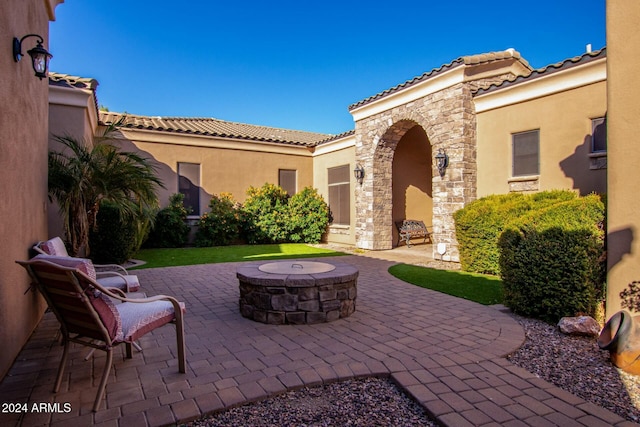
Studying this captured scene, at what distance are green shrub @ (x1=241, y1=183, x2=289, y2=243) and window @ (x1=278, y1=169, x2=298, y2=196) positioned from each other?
116 centimetres

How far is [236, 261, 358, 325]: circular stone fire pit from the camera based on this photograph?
A: 4.62 meters

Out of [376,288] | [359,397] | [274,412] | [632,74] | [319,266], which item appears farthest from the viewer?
[376,288]

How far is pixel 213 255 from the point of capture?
10.9 m

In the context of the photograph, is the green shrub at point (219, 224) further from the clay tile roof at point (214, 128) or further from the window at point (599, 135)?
the window at point (599, 135)

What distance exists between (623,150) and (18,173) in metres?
6.49

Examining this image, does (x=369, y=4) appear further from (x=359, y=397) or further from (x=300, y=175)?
(x=359, y=397)

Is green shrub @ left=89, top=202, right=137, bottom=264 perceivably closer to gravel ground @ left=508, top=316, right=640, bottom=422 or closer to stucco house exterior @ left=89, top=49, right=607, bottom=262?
stucco house exterior @ left=89, top=49, right=607, bottom=262

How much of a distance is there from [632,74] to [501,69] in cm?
648

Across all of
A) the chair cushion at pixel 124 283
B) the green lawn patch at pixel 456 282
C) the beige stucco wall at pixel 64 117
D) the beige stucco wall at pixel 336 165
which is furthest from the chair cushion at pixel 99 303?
the beige stucco wall at pixel 336 165

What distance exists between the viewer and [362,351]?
147 inches

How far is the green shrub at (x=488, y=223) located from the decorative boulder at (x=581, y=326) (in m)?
3.29

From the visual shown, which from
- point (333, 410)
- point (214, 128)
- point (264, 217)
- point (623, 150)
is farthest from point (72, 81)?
point (623, 150)

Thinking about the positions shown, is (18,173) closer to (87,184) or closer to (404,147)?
(87,184)

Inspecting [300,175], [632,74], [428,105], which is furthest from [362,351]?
[300,175]
